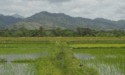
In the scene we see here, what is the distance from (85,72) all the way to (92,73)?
0.24 metres

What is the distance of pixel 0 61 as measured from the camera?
1881cm

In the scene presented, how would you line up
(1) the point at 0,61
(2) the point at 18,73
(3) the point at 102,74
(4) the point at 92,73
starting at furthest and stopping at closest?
(1) the point at 0,61 → (2) the point at 18,73 → (3) the point at 102,74 → (4) the point at 92,73

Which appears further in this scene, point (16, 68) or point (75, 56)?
point (75, 56)

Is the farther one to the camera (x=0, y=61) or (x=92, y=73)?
(x=0, y=61)

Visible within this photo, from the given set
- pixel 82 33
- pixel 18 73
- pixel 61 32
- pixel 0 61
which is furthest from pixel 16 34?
pixel 18 73

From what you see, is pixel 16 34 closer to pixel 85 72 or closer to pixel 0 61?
pixel 0 61

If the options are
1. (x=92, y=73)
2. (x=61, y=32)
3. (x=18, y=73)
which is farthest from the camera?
(x=61, y=32)

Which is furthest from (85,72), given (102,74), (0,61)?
(0,61)

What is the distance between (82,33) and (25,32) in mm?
11935

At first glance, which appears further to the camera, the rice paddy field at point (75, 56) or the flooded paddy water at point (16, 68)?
the rice paddy field at point (75, 56)

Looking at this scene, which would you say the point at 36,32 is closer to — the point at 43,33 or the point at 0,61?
the point at 43,33

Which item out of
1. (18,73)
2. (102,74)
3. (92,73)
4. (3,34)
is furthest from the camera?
(3,34)

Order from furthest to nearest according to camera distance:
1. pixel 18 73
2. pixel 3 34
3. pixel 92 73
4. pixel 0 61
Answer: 1. pixel 3 34
2. pixel 0 61
3. pixel 18 73
4. pixel 92 73

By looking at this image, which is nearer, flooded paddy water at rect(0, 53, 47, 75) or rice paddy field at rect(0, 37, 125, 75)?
flooded paddy water at rect(0, 53, 47, 75)
